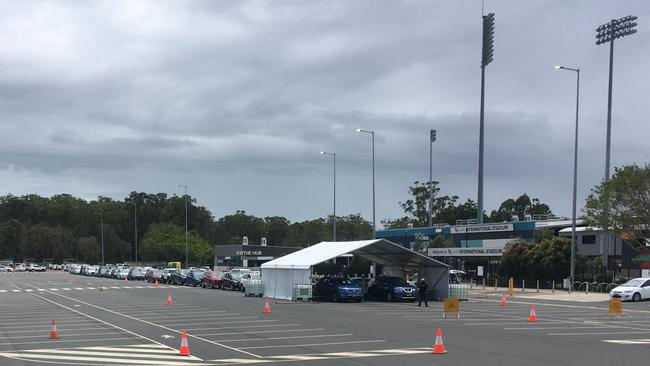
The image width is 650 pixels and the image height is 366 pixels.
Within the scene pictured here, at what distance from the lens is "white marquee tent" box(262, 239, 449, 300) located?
42.3 m

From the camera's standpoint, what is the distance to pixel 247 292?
47.1 metres

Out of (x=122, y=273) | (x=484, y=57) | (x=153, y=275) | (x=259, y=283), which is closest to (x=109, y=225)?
(x=122, y=273)

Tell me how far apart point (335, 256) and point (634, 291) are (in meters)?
17.7

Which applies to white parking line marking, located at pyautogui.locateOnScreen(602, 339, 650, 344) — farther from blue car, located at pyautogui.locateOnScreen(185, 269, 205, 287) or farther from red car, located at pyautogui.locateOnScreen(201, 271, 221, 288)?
blue car, located at pyautogui.locateOnScreen(185, 269, 205, 287)

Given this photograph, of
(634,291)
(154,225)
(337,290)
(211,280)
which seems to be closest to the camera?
(337,290)

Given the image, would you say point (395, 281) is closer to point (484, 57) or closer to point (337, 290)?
point (337, 290)

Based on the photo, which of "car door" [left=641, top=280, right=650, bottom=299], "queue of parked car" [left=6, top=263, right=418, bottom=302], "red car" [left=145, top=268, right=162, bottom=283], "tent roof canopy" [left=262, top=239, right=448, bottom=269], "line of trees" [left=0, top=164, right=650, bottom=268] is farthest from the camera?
"line of trees" [left=0, top=164, right=650, bottom=268]

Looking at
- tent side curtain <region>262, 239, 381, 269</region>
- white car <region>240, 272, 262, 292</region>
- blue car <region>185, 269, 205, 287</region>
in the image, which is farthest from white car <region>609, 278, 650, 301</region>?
blue car <region>185, 269, 205, 287</region>

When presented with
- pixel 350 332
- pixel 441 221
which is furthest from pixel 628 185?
pixel 441 221

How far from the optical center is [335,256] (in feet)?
136

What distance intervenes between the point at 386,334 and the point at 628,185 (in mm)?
34458

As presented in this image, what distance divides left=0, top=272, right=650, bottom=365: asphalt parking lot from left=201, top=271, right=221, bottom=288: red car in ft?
79.4

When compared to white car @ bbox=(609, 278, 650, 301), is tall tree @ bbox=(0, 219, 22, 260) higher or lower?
lower

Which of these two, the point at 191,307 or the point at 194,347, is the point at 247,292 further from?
the point at 194,347
